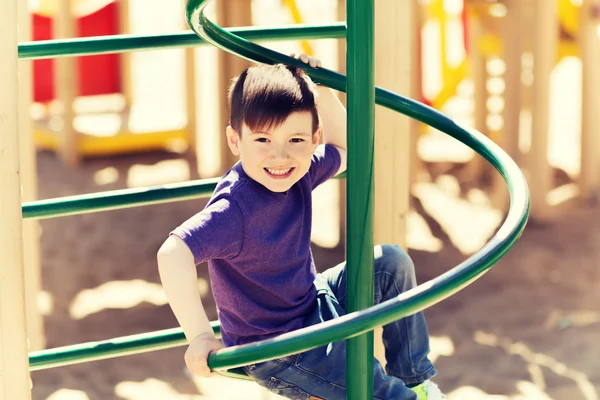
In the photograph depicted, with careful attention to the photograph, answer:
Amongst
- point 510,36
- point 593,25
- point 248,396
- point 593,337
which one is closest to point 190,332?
point 248,396

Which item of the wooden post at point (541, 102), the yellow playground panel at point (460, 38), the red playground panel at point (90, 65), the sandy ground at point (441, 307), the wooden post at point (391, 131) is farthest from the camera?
the red playground panel at point (90, 65)

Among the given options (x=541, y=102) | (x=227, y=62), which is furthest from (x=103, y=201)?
(x=227, y=62)

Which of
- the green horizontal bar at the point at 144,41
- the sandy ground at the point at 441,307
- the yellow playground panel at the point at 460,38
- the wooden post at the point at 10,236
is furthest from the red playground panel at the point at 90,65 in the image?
the wooden post at the point at 10,236

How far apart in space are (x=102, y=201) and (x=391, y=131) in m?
0.78

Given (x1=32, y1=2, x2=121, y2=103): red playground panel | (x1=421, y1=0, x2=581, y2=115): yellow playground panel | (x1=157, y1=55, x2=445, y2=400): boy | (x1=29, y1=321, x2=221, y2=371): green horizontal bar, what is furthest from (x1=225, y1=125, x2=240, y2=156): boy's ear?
(x1=32, y1=2, x2=121, y2=103): red playground panel

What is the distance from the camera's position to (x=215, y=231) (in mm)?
1906

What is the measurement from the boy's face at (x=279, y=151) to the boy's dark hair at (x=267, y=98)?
0.05 ft

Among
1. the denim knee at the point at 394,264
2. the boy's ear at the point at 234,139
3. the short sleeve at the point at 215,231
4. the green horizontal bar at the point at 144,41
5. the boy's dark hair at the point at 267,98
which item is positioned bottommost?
the denim knee at the point at 394,264

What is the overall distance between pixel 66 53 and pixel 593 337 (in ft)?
8.68

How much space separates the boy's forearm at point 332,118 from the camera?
234 centimetres

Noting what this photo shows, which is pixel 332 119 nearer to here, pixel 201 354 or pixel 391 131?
pixel 391 131

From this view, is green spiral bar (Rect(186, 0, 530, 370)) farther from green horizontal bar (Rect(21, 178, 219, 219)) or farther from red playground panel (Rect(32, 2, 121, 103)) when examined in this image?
red playground panel (Rect(32, 2, 121, 103))

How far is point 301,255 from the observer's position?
82.7 inches

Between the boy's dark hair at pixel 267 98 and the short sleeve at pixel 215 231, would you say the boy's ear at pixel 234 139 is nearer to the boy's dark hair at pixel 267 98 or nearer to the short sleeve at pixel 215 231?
the boy's dark hair at pixel 267 98
